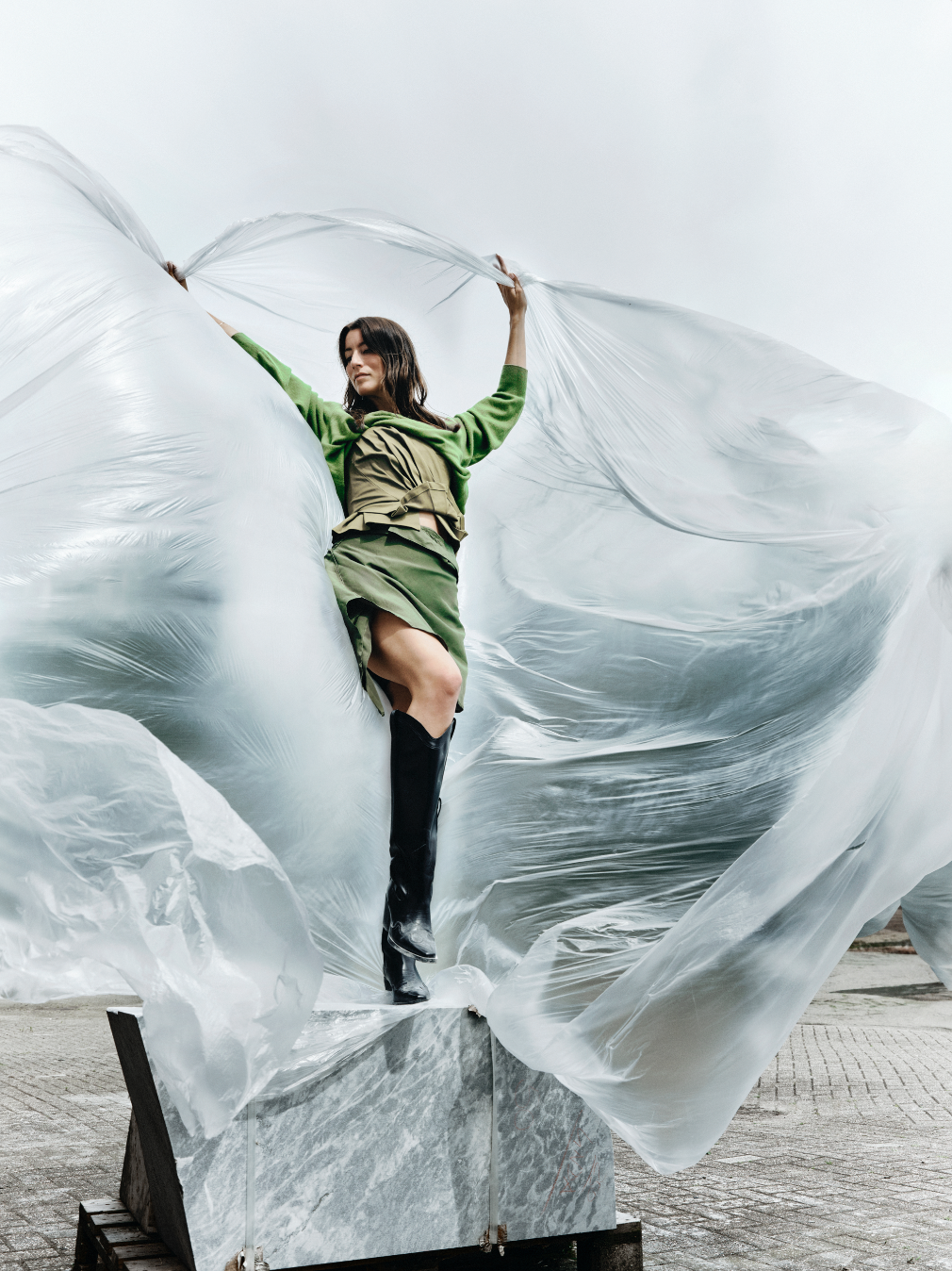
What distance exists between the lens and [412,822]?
86.5 inches

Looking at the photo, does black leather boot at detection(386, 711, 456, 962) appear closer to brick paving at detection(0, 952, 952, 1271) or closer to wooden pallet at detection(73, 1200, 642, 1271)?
wooden pallet at detection(73, 1200, 642, 1271)

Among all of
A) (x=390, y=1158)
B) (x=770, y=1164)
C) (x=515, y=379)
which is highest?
(x=515, y=379)

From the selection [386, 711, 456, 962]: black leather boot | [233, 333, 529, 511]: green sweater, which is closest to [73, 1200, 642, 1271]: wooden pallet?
[386, 711, 456, 962]: black leather boot

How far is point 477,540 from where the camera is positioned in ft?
8.81

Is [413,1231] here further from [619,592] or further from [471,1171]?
[619,592]

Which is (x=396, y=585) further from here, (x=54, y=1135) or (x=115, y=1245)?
(x=54, y=1135)

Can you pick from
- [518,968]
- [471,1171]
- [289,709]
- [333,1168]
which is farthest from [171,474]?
[471,1171]

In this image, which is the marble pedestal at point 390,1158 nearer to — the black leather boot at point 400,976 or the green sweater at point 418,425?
the black leather boot at point 400,976

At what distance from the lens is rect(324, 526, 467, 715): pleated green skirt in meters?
2.18

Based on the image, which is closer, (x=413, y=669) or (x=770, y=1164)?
(x=413, y=669)

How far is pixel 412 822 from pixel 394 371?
3.32 ft

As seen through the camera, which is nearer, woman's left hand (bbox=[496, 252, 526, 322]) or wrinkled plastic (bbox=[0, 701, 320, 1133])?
wrinkled plastic (bbox=[0, 701, 320, 1133])

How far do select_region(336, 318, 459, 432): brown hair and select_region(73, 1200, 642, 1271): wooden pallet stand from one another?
1.71 metres

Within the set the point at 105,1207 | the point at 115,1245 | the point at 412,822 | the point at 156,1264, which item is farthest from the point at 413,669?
the point at 105,1207
